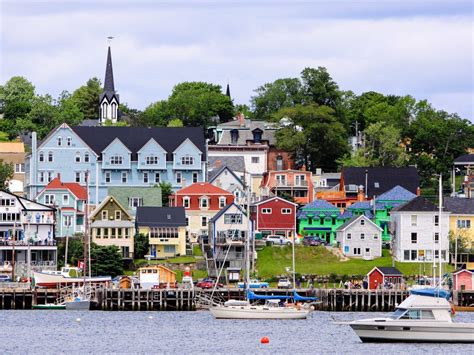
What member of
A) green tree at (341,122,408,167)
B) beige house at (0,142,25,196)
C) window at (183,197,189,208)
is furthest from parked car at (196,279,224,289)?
green tree at (341,122,408,167)

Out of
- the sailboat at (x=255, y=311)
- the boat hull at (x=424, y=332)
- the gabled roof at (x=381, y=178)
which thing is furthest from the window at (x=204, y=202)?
the boat hull at (x=424, y=332)

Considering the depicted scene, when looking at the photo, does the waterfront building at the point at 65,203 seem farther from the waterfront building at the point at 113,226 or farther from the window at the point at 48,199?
the waterfront building at the point at 113,226

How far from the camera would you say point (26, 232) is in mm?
149125

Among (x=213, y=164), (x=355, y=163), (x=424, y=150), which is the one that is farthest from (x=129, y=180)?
(x=424, y=150)

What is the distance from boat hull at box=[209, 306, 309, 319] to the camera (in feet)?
392

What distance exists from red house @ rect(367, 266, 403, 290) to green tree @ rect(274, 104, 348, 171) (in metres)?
48.7

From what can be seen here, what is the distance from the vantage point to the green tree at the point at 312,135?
607 feet

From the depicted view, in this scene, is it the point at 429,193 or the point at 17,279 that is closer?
the point at 17,279

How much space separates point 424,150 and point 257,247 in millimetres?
49519

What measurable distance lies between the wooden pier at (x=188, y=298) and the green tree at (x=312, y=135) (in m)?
54.9

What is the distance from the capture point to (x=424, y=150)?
19388 cm

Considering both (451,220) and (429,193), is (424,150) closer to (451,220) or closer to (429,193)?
(429,193)

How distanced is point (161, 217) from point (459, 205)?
26.1 metres

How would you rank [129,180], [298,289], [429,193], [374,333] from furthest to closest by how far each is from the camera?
[429,193]
[129,180]
[298,289]
[374,333]
